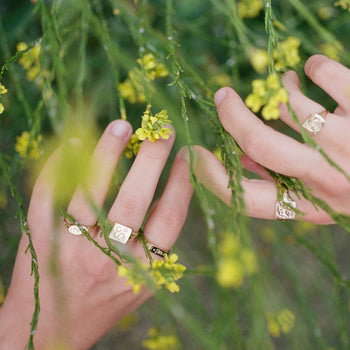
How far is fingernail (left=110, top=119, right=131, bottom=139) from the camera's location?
0.66 meters

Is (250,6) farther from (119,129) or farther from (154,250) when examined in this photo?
(154,250)

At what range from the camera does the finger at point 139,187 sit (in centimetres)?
65

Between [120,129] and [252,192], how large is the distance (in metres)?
0.28

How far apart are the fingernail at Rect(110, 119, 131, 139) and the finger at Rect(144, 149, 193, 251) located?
4.6 inches

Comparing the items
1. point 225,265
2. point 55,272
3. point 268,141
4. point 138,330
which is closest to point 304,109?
point 268,141

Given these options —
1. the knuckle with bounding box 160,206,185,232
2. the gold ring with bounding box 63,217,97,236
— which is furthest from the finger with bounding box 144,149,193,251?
the gold ring with bounding box 63,217,97,236

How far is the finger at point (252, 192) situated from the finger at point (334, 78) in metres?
0.18

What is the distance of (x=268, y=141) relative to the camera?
0.53m

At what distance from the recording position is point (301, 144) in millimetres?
533

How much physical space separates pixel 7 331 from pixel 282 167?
600mm

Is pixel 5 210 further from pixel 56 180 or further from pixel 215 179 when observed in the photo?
pixel 56 180

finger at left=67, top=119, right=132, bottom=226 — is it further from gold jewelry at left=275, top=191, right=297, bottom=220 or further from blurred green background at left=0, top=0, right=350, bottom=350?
gold jewelry at left=275, top=191, right=297, bottom=220

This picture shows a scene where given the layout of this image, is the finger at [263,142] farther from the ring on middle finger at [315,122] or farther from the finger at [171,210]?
the finger at [171,210]

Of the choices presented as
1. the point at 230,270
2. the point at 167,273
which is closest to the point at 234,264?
the point at 230,270
